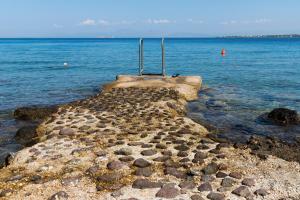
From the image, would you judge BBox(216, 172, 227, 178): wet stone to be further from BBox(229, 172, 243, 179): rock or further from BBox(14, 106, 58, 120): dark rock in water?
BBox(14, 106, 58, 120): dark rock in water

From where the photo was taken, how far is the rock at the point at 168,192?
9.23 metres

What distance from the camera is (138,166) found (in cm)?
1097

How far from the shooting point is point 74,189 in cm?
963

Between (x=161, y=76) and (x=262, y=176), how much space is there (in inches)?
904

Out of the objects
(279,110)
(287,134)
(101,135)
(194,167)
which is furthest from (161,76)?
(194,167)

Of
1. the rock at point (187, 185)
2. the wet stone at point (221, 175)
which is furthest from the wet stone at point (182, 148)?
the rock at point (187, 185)

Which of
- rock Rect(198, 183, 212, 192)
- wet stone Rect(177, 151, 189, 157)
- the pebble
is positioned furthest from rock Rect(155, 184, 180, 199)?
wet stone Rect(177, 151, 189, 157)

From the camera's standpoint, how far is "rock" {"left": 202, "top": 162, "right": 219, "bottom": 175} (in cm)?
1060

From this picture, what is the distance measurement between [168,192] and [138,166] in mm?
1785

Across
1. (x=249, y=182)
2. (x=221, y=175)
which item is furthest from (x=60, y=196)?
(x=249, y=182)

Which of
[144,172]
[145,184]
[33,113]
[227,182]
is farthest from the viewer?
[33,113]

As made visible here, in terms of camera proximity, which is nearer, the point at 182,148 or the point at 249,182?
the point at 249,182

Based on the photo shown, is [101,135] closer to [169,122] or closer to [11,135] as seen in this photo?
[169,122]

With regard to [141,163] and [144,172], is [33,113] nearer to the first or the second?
[141,163]
